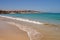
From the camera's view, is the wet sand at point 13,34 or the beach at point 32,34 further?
the beach at point 32,34

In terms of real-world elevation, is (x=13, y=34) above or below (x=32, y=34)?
above

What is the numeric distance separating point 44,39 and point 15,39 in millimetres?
1298

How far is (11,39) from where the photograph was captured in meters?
6.26

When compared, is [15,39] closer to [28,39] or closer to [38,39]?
[28,39]

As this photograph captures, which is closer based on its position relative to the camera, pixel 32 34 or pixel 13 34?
pixel 13 34

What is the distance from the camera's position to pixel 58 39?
21.7ft

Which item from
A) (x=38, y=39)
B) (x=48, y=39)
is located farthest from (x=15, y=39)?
(x=48, y=39)

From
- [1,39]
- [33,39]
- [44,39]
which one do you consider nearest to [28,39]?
[33,39]

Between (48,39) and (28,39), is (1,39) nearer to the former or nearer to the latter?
(28,39)

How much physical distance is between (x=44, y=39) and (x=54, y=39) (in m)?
0.48

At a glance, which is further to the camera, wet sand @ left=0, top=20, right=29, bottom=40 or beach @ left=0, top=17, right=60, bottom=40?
beach @ left=0, top=17, right=60, bottom=40

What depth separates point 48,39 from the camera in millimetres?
6539

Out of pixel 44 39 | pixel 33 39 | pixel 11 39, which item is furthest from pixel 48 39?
pixel 11 39

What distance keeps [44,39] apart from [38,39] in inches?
10.6
